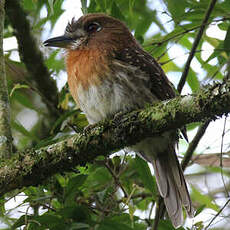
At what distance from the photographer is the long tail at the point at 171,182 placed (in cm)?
349

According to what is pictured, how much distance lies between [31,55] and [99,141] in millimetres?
1944

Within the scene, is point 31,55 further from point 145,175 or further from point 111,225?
point 111,225

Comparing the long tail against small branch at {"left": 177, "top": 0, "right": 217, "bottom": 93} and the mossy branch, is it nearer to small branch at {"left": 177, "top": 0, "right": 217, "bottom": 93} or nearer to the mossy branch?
small branch at {"left": 177, "top": 0, "right": 217, "bottom": 93}

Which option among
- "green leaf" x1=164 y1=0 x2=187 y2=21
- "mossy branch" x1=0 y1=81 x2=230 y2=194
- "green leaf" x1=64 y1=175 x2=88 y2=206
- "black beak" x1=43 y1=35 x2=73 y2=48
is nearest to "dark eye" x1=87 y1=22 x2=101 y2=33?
"black beak" x1=43 y1=35 x2=73 y2=48

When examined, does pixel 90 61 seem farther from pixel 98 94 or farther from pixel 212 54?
pixel 212 54

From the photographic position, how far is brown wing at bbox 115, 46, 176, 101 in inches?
130

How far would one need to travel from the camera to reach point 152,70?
3348 millimetres

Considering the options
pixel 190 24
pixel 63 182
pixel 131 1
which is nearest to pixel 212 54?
pixel 190 24

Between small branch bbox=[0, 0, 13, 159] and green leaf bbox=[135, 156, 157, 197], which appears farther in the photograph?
green leaf bbox=[135, 156, 157, 197]

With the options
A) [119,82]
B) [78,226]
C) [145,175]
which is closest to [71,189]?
[78,226]

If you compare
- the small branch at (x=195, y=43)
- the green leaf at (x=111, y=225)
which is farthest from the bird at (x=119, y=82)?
the green leaf at (x=111, y=225)

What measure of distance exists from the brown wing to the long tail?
18.6 inches

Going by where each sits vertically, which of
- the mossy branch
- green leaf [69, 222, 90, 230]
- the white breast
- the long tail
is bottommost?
the long tail

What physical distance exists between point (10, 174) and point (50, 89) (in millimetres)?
1832
